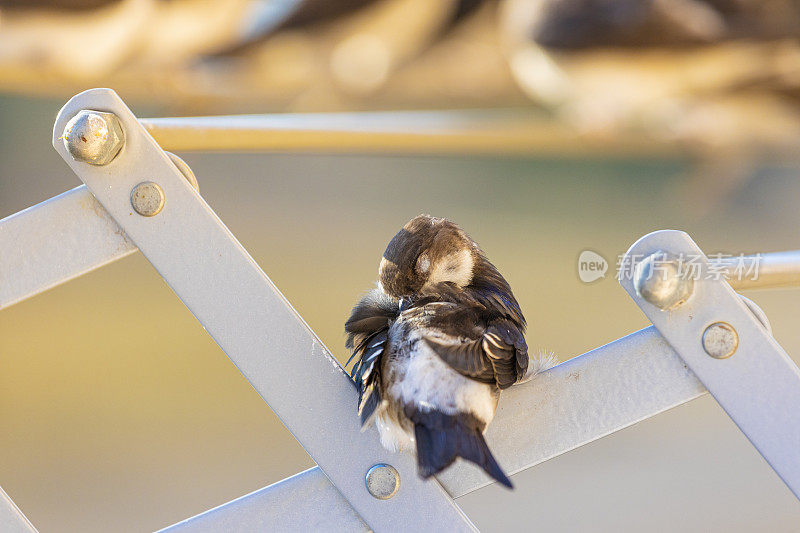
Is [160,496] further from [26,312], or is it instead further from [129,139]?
[129,139]

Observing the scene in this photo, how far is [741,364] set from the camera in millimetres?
284

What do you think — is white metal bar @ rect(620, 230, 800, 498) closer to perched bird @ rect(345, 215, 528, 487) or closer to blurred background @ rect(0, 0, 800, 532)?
perched bird @ rect(345, 215, 528, 487)

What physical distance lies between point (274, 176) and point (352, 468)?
6.42 feet

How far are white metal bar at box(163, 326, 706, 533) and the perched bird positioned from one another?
0.04ft

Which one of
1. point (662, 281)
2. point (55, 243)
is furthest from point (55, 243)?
point (662, 281)

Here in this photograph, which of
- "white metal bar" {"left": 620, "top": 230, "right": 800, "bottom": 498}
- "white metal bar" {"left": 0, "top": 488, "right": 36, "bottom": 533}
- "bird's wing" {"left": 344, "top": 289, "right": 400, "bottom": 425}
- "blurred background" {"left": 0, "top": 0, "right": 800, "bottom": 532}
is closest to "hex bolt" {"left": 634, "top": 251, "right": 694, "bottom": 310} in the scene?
"white metal bar" {"left": 620, "top": 230, "right": 800, "bottom": 498}

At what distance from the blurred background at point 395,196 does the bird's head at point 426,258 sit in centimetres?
72

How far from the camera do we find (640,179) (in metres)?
2.25

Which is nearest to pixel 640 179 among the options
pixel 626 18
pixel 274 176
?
pixel 274 176

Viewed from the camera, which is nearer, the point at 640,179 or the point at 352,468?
the point at 352,468

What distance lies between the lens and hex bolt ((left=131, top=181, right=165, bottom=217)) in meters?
0.30

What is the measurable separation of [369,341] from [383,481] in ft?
0.23

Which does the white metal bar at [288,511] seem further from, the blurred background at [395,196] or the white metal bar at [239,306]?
the blurred background at [395,196]

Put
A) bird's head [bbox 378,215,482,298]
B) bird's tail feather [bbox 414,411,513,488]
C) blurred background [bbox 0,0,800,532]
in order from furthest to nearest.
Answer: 1. blurred background [bbox 0,0,800,532]
2. bird's head [bbox 378,215,482,298]
3. bird's tail feather [bbox 414,411,513,488]
